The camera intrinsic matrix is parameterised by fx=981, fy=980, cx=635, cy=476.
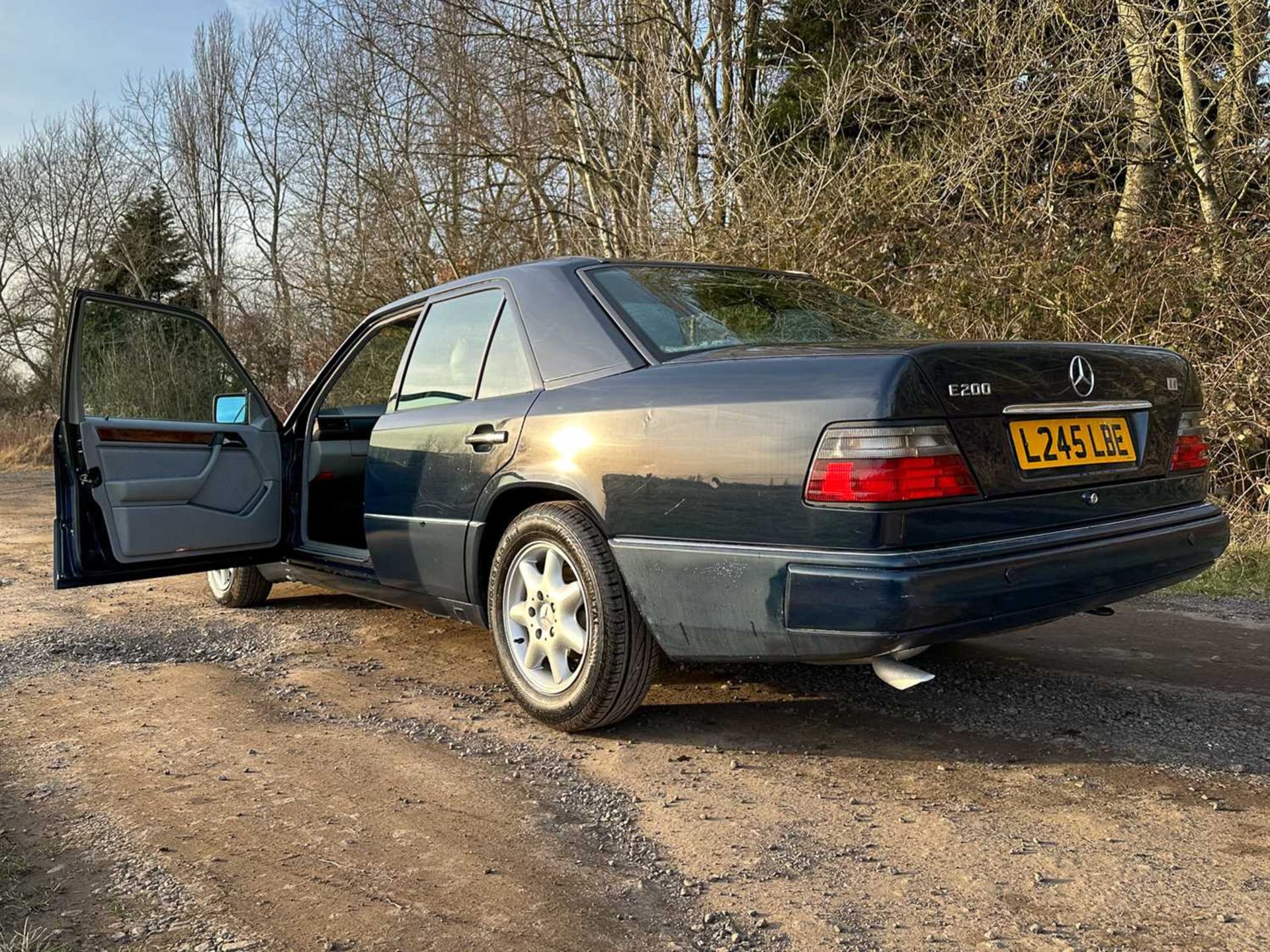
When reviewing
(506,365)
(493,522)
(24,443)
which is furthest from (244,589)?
(24,443)

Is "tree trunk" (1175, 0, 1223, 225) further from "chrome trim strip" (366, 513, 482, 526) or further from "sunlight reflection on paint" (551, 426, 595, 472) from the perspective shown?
"chrome trim strip" (366, 513, 482, 526)

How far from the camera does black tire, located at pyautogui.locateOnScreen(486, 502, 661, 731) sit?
299cm

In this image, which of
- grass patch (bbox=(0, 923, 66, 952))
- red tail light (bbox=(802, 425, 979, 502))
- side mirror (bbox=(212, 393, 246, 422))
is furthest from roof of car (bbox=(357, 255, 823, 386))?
grass patch (bbox=(0, 923, 66, 952))

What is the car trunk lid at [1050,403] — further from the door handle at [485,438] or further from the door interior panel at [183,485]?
the door interior panel at [183,485]

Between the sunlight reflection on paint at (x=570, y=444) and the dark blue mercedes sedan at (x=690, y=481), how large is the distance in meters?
0.01

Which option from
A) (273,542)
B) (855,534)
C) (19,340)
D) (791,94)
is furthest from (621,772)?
(19,340)

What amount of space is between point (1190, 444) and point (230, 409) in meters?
4.38

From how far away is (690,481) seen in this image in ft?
9.02

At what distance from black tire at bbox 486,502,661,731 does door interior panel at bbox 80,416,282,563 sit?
5.97 ft

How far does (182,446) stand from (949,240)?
668 centimetres

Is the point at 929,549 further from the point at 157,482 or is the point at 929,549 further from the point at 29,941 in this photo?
the point at 157,482

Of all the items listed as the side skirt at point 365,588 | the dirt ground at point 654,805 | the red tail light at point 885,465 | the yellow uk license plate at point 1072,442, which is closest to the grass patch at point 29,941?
the dirt ground at point 654,805

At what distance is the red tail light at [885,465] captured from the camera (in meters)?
2.45

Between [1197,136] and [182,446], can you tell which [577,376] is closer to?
[182,446]
